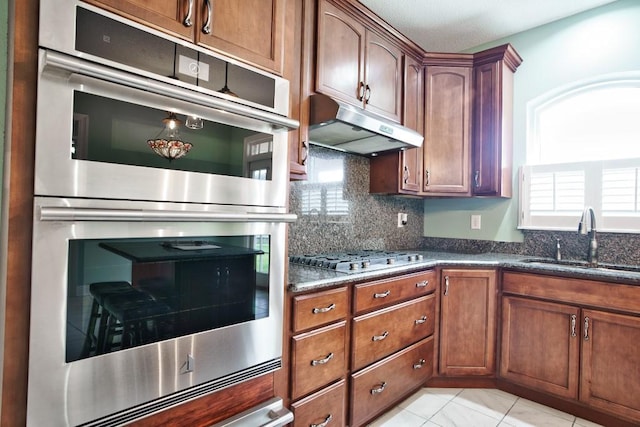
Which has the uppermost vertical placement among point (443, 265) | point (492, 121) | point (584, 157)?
point (492, 121)

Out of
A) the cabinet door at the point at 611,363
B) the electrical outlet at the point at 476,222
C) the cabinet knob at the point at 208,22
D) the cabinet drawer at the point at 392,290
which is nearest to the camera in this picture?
the cabinet knob at the point at 208,22

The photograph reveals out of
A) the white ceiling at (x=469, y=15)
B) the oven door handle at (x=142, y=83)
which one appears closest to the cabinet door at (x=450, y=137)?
the white ceiling at (x=469, y=15)

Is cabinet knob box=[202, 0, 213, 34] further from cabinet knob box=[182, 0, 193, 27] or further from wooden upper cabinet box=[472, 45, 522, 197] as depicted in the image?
wooden upper cabinet box=[472, 45, 522, 197]

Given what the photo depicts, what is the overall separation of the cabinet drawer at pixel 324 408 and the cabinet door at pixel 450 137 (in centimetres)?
168

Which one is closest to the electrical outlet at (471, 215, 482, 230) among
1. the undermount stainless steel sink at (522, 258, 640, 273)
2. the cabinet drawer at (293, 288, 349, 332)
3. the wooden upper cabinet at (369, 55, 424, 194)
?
the undermount stainless steel sink at (522, 258, 640, 273)

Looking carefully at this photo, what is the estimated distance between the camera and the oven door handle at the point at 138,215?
84cm

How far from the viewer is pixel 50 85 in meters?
0.87

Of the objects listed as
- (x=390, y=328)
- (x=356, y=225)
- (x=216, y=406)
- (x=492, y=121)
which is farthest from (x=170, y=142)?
(x=492, y=121)

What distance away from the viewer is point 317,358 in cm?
157

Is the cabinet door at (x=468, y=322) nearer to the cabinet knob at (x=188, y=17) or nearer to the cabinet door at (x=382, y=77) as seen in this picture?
the cabinet door at (x=382, y=77)

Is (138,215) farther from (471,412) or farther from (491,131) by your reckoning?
(491,131)

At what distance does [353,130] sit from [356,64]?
17.4 inches

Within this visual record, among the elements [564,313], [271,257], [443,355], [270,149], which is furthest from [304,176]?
[564,313]

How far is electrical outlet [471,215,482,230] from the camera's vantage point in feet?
9.86
